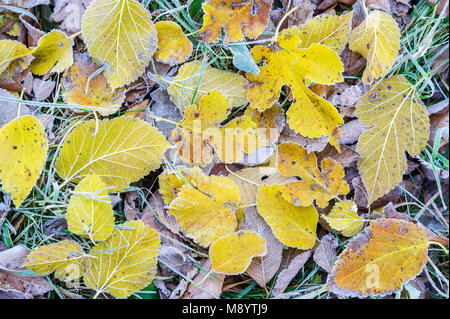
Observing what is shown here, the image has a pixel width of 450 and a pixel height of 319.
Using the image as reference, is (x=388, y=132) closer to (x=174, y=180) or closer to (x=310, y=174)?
(x=310, y=174)

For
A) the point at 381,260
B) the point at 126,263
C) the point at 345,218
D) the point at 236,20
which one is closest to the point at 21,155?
the point at 126,263

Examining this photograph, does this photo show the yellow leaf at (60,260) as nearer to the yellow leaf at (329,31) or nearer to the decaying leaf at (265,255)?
the decaying leaf at (265,255)

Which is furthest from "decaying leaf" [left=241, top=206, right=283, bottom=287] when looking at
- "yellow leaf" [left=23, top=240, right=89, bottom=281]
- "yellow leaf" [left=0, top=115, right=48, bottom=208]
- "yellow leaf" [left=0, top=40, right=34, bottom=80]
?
"yellow leaf" [left=0, top=40, right=34, bottom=80]

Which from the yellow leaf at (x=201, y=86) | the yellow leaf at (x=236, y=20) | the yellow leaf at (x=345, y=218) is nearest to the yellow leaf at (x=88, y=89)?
the yellow leaf at (x=201, y=86)

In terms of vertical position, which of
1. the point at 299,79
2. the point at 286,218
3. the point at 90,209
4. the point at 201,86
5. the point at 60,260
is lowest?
the point at 60,260

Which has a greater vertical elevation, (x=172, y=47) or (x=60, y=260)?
(x=172, y=47)

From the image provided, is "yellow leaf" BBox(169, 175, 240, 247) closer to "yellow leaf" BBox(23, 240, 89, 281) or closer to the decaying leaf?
the decaying leaf
